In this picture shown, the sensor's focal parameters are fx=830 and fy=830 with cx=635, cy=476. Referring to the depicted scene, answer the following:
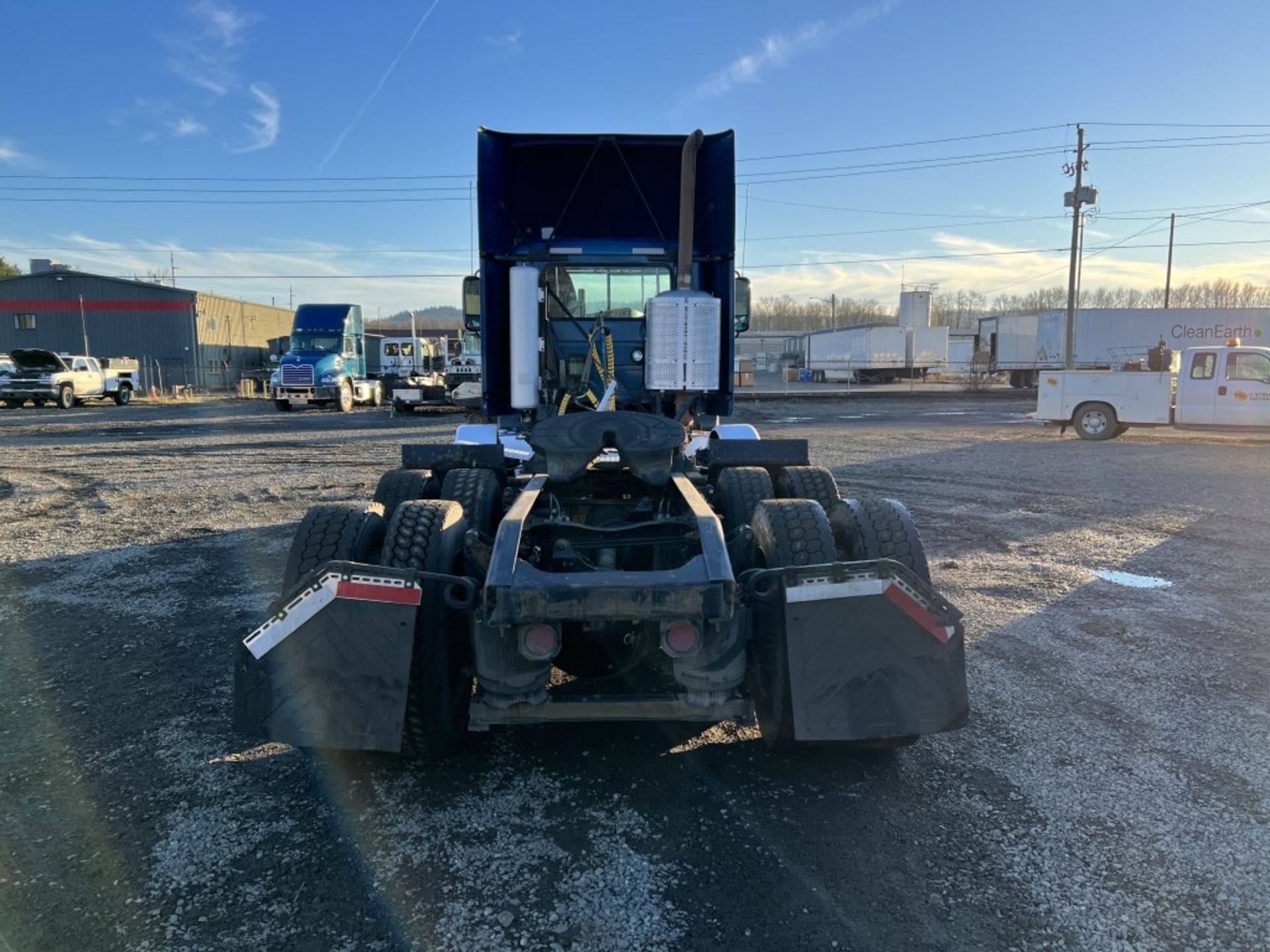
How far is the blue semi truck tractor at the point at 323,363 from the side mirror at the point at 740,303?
84.0 feet

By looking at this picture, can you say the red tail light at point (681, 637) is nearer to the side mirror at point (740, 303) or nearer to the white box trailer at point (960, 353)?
the side mirror at point (740, 303)

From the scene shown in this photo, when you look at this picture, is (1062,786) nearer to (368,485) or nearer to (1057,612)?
(1057,612)

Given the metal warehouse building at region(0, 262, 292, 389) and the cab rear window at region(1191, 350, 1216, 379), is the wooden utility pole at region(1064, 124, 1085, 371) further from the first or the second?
the metal warehouse building at region(0, 262, 292, 389)

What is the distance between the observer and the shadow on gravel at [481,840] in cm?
270

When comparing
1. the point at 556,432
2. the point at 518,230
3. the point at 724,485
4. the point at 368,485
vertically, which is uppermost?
the point at 518,230

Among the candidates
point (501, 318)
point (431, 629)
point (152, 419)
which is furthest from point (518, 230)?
point (152, 419)

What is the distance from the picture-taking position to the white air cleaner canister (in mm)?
6594

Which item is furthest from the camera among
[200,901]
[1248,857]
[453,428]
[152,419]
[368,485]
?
[152,419]

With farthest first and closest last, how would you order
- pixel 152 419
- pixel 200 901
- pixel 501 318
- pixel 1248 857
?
1. pixel 152 419
2. pixel 501 318
3. pixel 1248 857
4. pixel 200 901

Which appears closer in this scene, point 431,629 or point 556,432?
point 431,629

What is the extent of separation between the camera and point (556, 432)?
4625mm

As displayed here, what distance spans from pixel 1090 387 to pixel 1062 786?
1809 cm

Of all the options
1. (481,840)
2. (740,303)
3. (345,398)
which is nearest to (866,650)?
(481,840)

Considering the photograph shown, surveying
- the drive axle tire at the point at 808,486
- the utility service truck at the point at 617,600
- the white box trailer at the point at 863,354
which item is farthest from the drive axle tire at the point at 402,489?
the white box trailer at the point at 863,354
